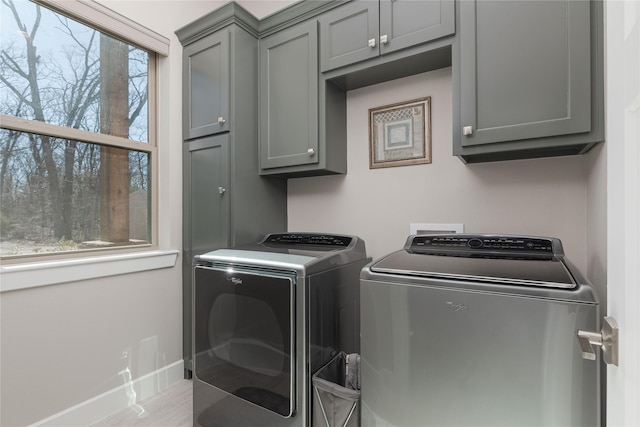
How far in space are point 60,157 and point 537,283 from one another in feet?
7.65

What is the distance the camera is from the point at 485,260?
116 cm

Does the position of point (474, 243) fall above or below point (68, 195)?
below

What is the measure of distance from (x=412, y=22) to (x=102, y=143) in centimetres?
192

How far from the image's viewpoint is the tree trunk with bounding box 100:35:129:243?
195 cm

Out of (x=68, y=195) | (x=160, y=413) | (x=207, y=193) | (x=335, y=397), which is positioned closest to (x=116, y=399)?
(x=160, y=413)

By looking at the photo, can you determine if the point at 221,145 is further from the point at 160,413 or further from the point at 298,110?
the point at 160,413

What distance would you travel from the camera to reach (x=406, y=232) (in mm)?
1823

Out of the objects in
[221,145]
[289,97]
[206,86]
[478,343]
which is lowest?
[478,343]

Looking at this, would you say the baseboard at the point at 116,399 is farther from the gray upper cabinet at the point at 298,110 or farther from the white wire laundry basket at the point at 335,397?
the gray upper cabinet at the point at 298,110

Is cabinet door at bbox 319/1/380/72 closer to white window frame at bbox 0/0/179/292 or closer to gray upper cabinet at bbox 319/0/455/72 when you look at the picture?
gray upper cabinet at bbox 319/0/455/72

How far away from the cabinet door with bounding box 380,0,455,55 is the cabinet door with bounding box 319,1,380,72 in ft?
0.17

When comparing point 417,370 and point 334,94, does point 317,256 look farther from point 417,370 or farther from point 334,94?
point 334,94

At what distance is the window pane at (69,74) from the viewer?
1590mm

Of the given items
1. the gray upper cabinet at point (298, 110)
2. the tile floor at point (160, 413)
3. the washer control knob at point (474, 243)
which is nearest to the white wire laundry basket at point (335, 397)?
the washer control knob at point (474, 243)
